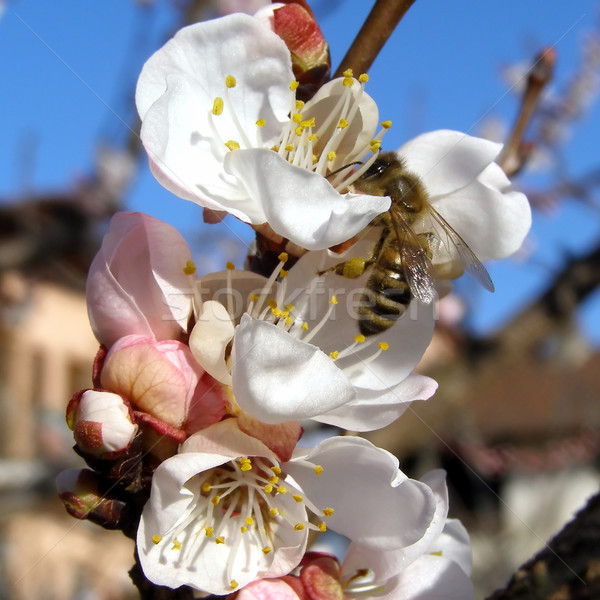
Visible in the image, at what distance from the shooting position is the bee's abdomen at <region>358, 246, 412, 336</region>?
1145mm

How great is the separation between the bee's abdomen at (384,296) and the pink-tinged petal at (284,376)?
0.87ft

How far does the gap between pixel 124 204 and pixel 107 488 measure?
12.9 ft

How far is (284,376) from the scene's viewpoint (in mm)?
894

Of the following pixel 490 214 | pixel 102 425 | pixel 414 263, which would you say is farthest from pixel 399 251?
pixel 102 425

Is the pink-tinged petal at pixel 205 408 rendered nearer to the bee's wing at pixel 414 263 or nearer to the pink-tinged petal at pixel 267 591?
the pink-tinged petal at pixel 267 591

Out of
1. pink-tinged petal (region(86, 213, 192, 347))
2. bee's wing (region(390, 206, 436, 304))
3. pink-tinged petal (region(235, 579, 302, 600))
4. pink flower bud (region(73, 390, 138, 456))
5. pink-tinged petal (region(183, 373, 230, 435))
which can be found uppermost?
bee's wing (region(390, 206, 436, 304))

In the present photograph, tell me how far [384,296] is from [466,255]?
176 millimetres

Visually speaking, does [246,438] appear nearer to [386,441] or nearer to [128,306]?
[128,306]

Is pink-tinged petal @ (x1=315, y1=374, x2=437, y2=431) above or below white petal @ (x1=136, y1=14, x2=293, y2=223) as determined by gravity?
below

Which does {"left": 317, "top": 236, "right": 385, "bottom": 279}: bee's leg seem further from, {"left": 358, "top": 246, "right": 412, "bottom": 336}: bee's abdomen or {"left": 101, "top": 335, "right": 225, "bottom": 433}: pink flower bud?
{"left": 101, "top": 335, "right": 225, "bottom": 433}: pink flower bud

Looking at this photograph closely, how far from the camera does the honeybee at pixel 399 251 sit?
115 cm

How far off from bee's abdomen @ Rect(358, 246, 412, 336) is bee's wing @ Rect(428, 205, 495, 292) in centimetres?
10

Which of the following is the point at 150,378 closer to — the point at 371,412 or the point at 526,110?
the point at 371,412

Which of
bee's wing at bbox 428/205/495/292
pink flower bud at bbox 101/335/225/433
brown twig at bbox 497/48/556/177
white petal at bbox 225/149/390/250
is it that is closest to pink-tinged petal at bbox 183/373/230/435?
pink flower bud at bbox 101/335/225/433
